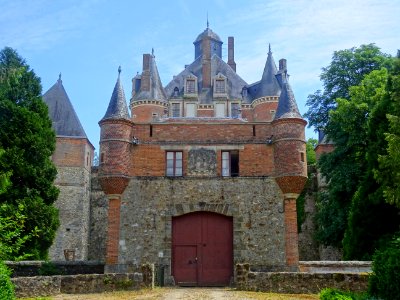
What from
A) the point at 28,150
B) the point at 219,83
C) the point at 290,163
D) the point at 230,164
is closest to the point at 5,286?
the point at 230,164

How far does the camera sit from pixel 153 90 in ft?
155

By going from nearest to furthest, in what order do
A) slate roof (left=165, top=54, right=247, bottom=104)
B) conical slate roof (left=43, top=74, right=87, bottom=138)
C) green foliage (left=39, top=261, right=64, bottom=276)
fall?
green foliage (left=39, top=261, right=64, bottom=276) < conical slate roof (left=43, top=74, right=87, bottom=138) < slate roof (left=165, top=54, right=247, bottom=104)

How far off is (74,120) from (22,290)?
2603 centimetres

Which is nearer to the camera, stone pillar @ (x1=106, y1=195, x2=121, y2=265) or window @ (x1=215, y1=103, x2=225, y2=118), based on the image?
stone pillar @ (x1=106, y1=195, x2=121, y2=265)

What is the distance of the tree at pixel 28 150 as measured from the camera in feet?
79.3

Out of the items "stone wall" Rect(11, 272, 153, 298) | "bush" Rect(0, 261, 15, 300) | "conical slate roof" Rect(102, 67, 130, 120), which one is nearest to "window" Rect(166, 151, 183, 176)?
"conical slate roof" Rect(102, 67, 130, 120)

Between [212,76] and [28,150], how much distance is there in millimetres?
26967

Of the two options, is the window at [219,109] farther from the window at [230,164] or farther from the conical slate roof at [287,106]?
the window at [230,164]

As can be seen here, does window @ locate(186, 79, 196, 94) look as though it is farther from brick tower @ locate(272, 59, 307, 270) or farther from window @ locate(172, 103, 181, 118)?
brick tower @ locate(272, 59, 307, 270)

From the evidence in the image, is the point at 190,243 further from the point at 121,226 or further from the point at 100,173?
the point at 100,173

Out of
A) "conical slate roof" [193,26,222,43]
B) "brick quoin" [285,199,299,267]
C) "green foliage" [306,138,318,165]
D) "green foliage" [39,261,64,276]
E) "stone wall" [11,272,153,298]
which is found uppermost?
"conical slate roof" [193,26,222,43]

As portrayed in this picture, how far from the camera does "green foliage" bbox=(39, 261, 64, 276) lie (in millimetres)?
20406

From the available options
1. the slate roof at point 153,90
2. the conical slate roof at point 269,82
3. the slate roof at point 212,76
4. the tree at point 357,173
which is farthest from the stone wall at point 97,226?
the conical slate roof at point 269,82

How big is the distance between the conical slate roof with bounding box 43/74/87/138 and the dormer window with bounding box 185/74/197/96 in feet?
37.8
